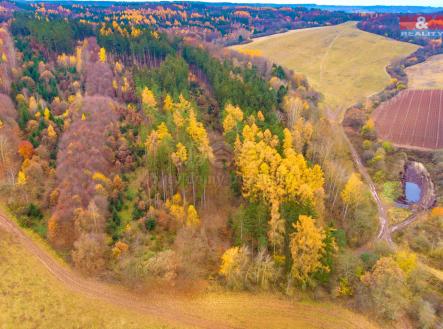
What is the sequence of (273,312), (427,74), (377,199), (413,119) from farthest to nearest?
(427,74) → (413,119) → (377,199) → (273,312)

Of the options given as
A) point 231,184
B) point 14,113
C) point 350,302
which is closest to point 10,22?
point 14,113

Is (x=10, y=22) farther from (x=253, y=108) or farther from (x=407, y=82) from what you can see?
(x=407, y=82)

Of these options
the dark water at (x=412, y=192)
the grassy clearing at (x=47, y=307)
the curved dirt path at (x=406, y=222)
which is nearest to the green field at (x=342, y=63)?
the dark water at (x=412, y=192)

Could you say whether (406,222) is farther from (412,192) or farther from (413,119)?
(413,119)

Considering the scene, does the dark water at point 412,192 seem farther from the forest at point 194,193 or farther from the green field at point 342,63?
the green field at point 342,63

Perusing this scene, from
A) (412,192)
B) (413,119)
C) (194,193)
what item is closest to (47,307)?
(194,193)

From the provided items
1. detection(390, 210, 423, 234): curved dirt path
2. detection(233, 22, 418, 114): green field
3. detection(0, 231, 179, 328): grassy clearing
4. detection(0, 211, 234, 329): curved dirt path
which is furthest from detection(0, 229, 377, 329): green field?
detection(233, 22, 418, 114): green field
